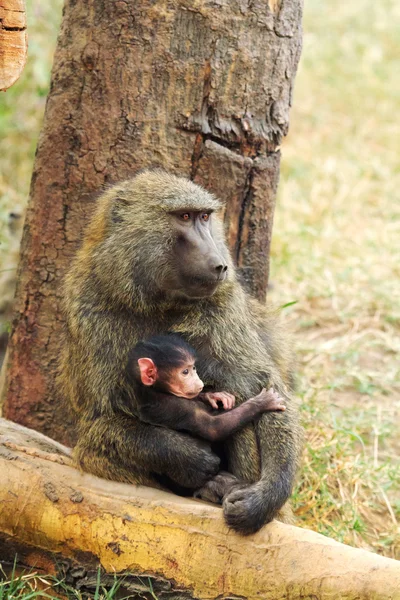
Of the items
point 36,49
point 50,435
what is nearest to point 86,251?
point 50,435

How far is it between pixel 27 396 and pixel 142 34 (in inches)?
73.8

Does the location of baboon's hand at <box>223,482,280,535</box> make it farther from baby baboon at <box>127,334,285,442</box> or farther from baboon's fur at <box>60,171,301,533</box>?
baby baboon at <box>127,334,285,442</box>

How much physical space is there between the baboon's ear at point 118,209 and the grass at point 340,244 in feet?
4.23

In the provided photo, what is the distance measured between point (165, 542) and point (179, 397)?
543mm

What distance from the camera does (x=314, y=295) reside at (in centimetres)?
634

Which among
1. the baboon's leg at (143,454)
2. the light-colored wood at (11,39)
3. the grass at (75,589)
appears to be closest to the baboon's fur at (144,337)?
the baboon's leg at (143,454)

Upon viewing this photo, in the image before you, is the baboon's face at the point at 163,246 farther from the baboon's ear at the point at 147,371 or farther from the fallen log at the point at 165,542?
the fallen log at the point at 165,542

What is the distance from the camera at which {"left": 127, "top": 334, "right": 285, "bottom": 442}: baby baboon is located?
3.18 metres

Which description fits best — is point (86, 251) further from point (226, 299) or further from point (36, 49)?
point (36, 49)

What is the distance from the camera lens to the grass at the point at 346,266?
14.4 feet

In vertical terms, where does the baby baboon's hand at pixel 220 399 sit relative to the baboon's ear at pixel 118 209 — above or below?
below

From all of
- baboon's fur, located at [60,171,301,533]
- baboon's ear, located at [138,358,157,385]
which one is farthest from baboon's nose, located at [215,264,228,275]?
baboon's ear, located at [138,358,157,385]

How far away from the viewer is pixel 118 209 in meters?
3.45

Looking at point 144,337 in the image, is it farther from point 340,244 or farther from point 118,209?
point 340,244
